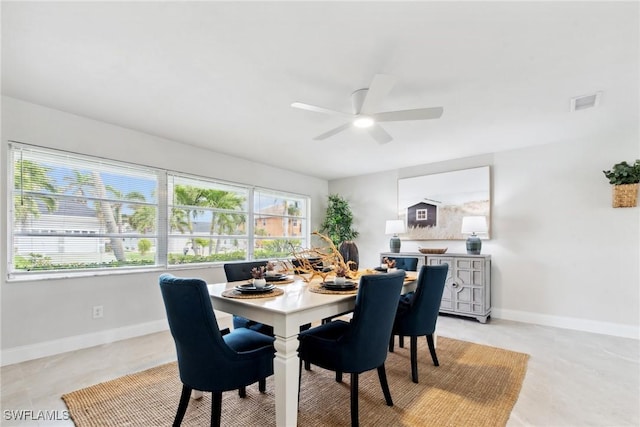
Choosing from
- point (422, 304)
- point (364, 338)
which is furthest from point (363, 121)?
point (364, 338)

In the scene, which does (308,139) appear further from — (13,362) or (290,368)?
(13,362)

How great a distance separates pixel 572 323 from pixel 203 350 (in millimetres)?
4503

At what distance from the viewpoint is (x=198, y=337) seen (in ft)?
5.10

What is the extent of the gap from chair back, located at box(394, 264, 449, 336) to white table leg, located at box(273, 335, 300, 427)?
3.90 feet

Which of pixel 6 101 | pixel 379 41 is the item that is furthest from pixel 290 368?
pixel 6 101

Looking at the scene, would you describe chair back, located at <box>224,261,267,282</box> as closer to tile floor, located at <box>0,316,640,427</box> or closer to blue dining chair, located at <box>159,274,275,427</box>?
tile floor, located at <box>0,316,640,427</box>

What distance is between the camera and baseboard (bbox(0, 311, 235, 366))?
276cm

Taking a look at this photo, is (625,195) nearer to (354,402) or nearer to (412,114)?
(412,114)

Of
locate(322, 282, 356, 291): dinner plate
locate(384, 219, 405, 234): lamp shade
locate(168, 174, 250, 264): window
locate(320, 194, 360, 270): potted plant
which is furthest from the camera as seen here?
locate(320, 194, 360, 270): potted plant

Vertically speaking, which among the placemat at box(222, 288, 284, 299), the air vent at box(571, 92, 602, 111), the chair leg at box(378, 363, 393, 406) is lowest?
the chair leg at box(378, 363, 393, 406)

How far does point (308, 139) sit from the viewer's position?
12.8 feet

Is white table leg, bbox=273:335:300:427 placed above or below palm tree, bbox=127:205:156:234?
below

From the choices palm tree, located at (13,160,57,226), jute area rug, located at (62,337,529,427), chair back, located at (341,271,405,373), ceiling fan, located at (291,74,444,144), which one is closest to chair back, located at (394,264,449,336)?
jute area rug, located at (62,337,529,427)

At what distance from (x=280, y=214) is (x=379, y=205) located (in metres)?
1.89
